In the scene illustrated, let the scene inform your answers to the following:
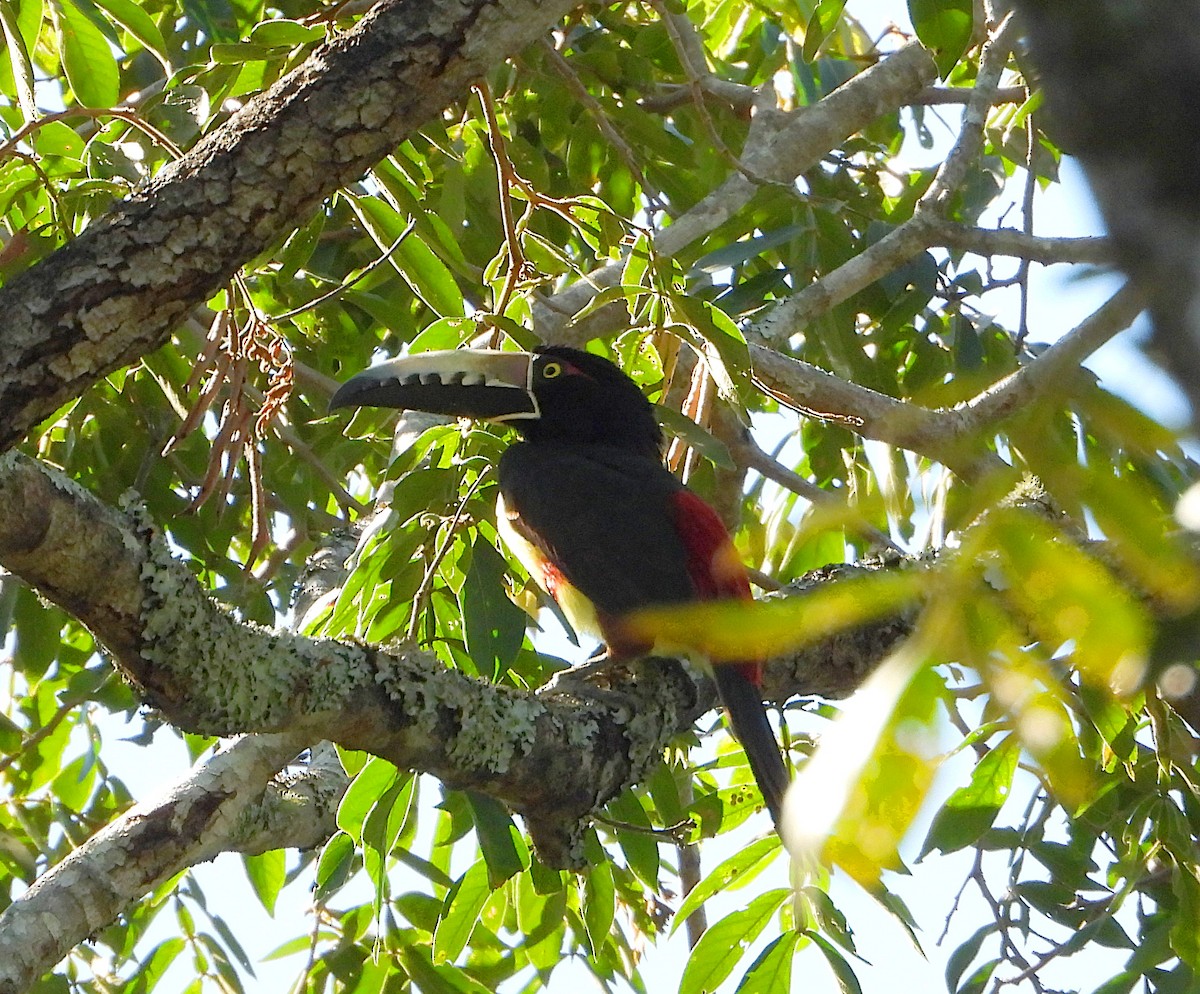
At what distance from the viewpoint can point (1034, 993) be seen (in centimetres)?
330

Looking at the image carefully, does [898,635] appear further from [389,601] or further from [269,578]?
[269,578]

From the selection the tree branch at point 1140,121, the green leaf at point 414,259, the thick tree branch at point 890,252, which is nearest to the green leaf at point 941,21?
the thick tree branch at point 890,252

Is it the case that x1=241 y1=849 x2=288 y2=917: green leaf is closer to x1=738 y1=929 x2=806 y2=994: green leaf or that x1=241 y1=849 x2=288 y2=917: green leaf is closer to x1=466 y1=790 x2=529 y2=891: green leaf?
x1=466 y1=790 x2=529 y2=891: green leaf

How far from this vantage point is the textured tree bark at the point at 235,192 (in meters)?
2.22

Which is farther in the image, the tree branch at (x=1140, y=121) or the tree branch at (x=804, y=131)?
the tree branch at (x=804, y=131)

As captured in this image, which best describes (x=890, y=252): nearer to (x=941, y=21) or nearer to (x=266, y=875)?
(x=941, y=21)

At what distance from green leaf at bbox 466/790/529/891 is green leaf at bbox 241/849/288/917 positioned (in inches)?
51.5

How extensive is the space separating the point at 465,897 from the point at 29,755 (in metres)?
2.14

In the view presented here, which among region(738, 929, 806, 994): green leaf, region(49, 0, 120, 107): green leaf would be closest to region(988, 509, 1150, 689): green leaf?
region(738, 929, 806, 994): green leaf

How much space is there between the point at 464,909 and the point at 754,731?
0.82 metres

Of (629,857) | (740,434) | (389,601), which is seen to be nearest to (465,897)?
(629,857)

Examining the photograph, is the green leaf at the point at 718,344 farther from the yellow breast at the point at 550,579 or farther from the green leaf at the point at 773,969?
the yellow breast at the point at 550,579

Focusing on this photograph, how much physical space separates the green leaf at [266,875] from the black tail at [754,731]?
1.48 m

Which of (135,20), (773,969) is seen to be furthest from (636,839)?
(135,20)
